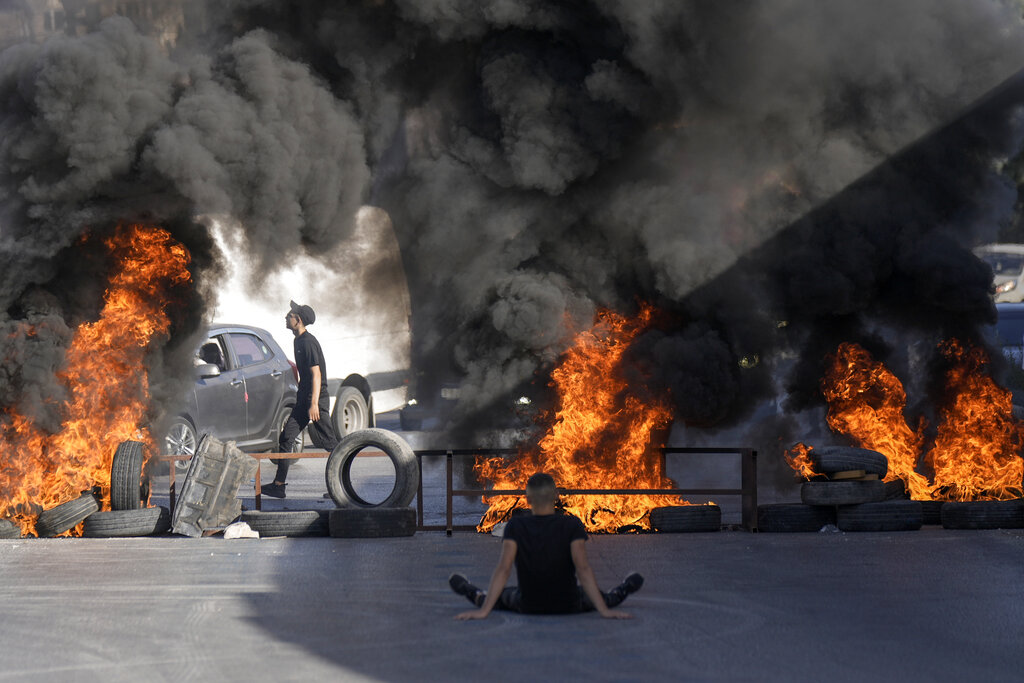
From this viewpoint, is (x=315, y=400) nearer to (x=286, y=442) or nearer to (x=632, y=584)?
(x=286, y=442)

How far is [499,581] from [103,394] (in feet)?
21.0

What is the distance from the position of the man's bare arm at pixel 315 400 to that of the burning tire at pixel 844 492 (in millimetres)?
5826

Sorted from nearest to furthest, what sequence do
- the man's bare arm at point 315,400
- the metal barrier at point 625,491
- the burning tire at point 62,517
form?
1. the metal barrier at point 625,491
2. the burning tire at point 62,517
3. the man's bare arm at point 315,400

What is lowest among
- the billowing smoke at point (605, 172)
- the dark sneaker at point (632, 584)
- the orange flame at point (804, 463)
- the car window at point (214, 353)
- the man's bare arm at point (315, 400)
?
the dark sneaker at point (632, 584)

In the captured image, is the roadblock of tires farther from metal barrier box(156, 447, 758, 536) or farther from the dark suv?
the dark suv

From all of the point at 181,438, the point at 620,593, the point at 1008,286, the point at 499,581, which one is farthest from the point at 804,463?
the point at 1008,286

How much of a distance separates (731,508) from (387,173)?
5.24 metres

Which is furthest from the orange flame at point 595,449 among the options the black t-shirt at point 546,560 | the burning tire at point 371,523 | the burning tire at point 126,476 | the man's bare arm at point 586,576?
the man's bare arm at point 586,576

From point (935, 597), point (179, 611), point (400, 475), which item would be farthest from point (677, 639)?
point (400, 475)

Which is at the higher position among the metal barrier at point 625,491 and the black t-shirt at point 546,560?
the metal barrier at point 625,491

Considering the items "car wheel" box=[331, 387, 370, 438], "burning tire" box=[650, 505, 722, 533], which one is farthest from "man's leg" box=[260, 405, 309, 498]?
"burning tire" box=[650, 505, 722, 533]

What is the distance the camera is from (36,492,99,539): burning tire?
1059cm

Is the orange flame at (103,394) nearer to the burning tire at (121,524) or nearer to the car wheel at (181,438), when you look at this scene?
the burning tire at (121,524)

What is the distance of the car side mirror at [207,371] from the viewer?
13.3 m
